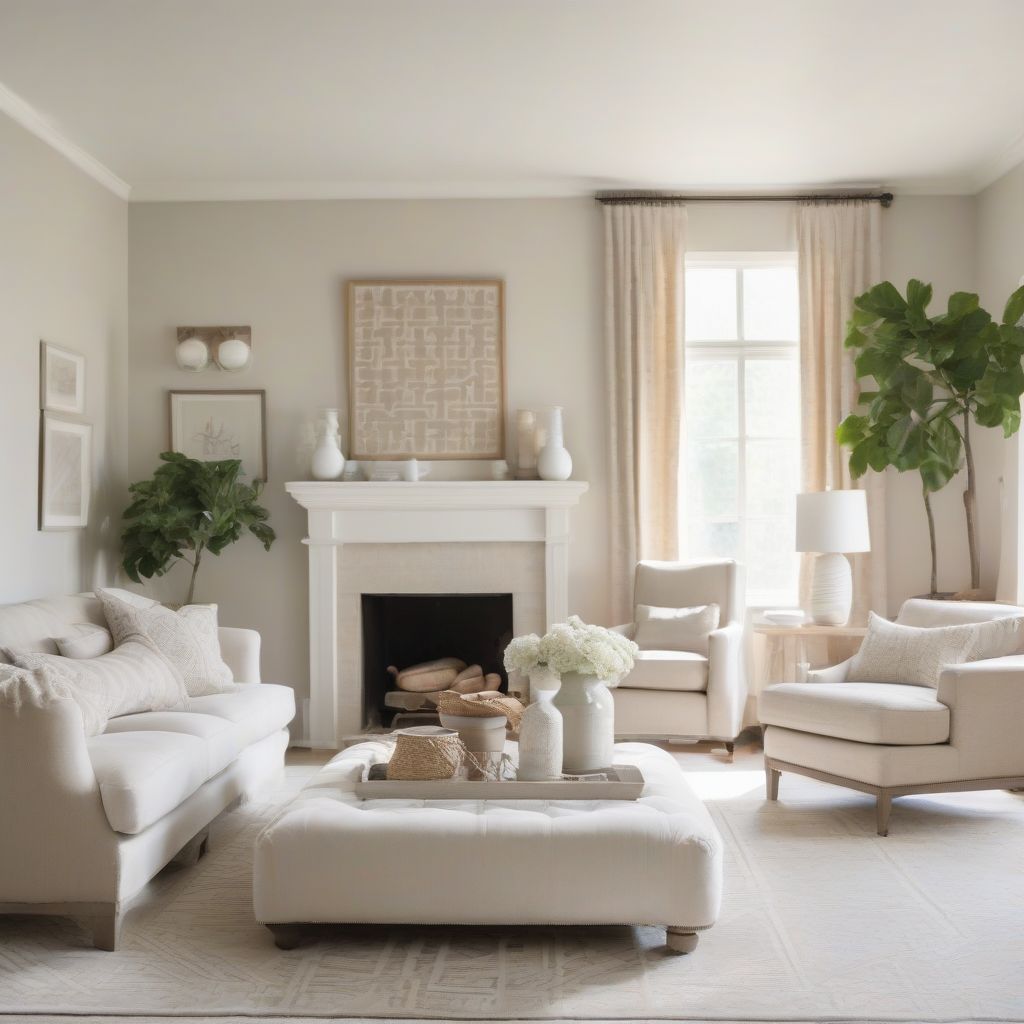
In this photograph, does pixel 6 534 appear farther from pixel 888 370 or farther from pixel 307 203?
pixel 888 370

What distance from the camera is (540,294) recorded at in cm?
604

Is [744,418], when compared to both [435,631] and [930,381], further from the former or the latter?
[435,631]

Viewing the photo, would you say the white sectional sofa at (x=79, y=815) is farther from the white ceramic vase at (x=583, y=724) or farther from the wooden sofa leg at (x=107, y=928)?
the white ceramic vase at (x=583, y=724)

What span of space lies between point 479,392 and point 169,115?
204cm

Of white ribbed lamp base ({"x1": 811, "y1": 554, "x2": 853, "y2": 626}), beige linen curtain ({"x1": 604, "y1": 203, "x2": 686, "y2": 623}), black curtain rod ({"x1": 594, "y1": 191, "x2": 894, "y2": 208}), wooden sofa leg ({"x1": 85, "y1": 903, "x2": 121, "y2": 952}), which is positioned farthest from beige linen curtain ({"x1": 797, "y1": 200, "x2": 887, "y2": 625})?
wooden sofa leg ({"x1": 85, "y1": 903, "x2": 121, "y2": 952})

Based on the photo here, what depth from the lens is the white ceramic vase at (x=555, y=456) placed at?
575 cm

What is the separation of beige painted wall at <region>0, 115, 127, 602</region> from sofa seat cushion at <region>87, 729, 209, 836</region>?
1.61 m

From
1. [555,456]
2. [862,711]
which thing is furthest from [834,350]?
[862,711]

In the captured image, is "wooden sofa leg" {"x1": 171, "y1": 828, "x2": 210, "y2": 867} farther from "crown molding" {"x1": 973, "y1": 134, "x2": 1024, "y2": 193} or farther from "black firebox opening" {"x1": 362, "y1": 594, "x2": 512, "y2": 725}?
"crown molding" {"x1": 973, "y1": 134, "x2": 1024, "y2": 193}

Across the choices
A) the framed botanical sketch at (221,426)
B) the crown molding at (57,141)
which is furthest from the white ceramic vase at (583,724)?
Result: the crown molding at (57,141)

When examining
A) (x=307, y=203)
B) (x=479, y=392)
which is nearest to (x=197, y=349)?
(x=307, y=203)

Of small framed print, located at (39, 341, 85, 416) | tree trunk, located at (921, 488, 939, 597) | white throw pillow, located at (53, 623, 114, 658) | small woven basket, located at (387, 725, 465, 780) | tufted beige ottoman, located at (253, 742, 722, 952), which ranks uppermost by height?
small framed print, located at (39, 341, 85, 416)

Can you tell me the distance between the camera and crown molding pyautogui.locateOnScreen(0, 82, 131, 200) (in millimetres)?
4656

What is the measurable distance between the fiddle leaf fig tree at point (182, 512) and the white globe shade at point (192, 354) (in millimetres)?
565
